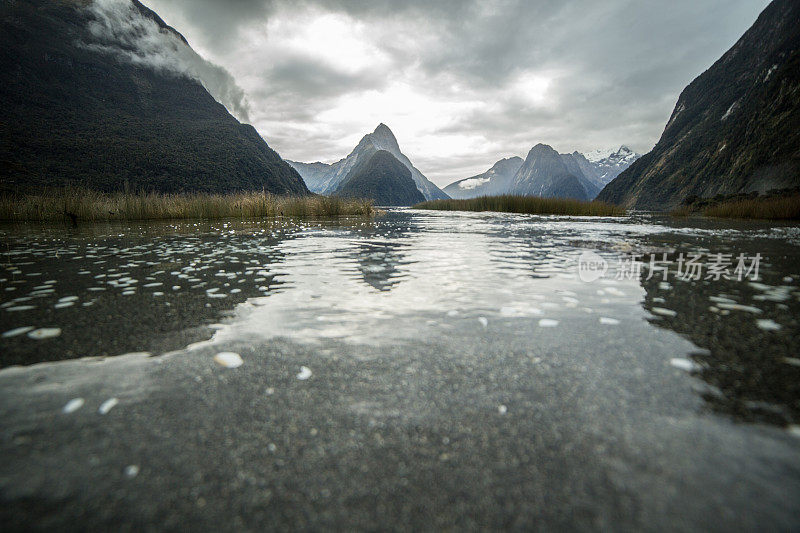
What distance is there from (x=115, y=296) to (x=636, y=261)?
1122cm

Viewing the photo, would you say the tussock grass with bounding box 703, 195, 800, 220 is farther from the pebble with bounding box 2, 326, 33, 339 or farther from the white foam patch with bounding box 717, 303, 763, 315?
the pebble with bounding box 2, 326, 33, 339

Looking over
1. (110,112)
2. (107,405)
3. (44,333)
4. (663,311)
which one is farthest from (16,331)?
(110,112)

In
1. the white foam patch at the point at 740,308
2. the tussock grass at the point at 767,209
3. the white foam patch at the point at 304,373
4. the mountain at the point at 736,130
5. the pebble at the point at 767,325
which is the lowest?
the white foam patch at the point at 304,373

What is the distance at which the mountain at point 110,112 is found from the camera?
242 feet

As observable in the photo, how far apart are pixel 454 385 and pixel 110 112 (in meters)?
136

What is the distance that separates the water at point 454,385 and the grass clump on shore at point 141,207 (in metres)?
24.8

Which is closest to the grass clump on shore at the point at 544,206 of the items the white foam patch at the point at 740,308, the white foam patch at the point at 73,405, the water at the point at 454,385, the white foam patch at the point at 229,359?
the water at the point at 454,385

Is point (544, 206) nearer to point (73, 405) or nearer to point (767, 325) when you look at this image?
point (767, 325)

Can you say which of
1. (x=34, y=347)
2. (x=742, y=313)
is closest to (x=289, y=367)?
(x=34, y=347)

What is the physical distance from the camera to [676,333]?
3896 mm

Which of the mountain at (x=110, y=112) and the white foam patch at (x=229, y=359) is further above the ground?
the mountain at (x=110, y=112)

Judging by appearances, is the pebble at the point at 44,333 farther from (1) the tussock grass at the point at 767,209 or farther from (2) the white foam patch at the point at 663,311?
(1) the tussock grass at the point at 767,209

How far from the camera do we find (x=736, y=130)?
73125 millimetres

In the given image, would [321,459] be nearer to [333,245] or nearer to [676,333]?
[676,333]
